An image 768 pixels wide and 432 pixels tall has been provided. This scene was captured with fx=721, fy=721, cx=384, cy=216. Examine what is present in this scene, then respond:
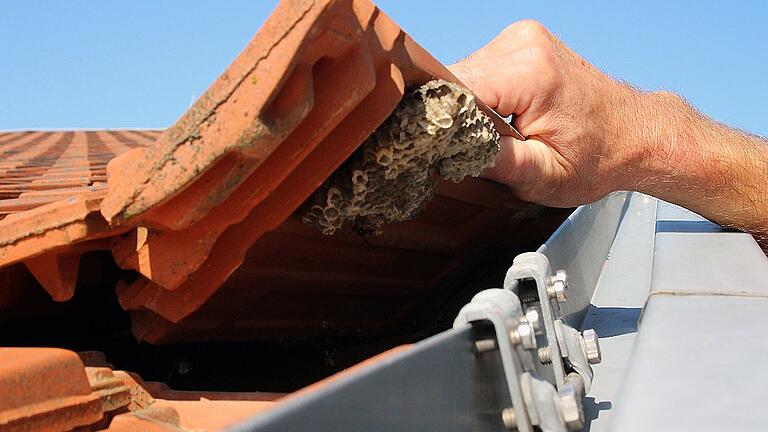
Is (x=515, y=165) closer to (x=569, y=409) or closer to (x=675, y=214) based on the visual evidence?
(x=569, y=409)

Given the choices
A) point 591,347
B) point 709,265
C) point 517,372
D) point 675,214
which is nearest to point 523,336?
point 517,372

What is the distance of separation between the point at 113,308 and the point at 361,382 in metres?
1.26

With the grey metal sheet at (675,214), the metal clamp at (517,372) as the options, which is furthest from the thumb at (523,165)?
the grey metal sheet at (675,214)

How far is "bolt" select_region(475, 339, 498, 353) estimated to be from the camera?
956 millimetres

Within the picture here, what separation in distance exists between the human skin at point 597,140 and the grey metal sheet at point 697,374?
0.81m

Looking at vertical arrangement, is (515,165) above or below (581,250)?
above

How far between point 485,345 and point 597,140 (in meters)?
1.06

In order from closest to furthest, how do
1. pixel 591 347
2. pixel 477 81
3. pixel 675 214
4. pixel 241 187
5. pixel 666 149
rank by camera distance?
pixel 241 187, pixel 591 347, pixel 477 81, pixel 666 149, pixel 675 214

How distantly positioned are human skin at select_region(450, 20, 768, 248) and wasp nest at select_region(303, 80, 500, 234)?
0.25 metres

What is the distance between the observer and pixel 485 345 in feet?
3.14

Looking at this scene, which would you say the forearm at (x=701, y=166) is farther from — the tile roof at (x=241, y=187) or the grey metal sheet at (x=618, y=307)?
the tile roof at (x=241, y=187)

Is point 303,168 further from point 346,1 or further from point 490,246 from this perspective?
point 490,246

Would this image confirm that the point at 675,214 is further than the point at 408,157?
Yes

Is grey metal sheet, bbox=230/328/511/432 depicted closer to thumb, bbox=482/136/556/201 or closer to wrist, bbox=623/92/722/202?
thumb, bbox=482/136/556/201
